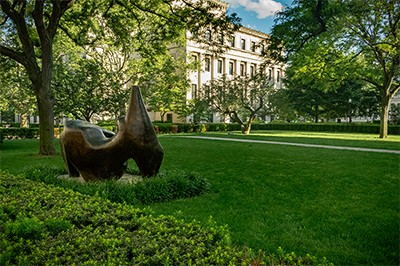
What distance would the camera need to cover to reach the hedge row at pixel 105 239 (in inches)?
107

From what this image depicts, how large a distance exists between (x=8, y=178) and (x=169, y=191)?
10.2 feet

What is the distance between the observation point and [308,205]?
6406 mm

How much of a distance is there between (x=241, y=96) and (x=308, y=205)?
2504 cm

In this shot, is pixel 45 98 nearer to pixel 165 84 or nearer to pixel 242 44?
pixel 165 84

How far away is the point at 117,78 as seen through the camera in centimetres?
2655

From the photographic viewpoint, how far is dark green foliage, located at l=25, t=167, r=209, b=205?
21.5 ft

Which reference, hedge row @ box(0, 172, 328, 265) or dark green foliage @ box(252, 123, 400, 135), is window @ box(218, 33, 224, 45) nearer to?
hedge row @ box(0, 172, 328, 265)

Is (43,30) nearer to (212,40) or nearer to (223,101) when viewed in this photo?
(212,40)

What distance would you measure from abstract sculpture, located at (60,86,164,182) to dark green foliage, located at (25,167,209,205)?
0.60m

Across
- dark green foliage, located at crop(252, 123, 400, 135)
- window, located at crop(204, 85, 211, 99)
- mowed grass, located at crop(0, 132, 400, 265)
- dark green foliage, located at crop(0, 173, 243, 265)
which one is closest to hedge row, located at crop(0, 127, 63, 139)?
window, located at crop(204, 85, 211, 99)

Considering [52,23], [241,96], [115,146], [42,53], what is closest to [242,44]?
[241,96]

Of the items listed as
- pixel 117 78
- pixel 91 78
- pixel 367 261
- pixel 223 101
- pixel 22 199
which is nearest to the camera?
pixel 367 261

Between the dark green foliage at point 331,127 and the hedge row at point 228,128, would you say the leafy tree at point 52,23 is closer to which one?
the hedge row at point 228,128

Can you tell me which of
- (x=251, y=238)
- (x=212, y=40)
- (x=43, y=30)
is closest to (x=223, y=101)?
(x=212, y=40)
